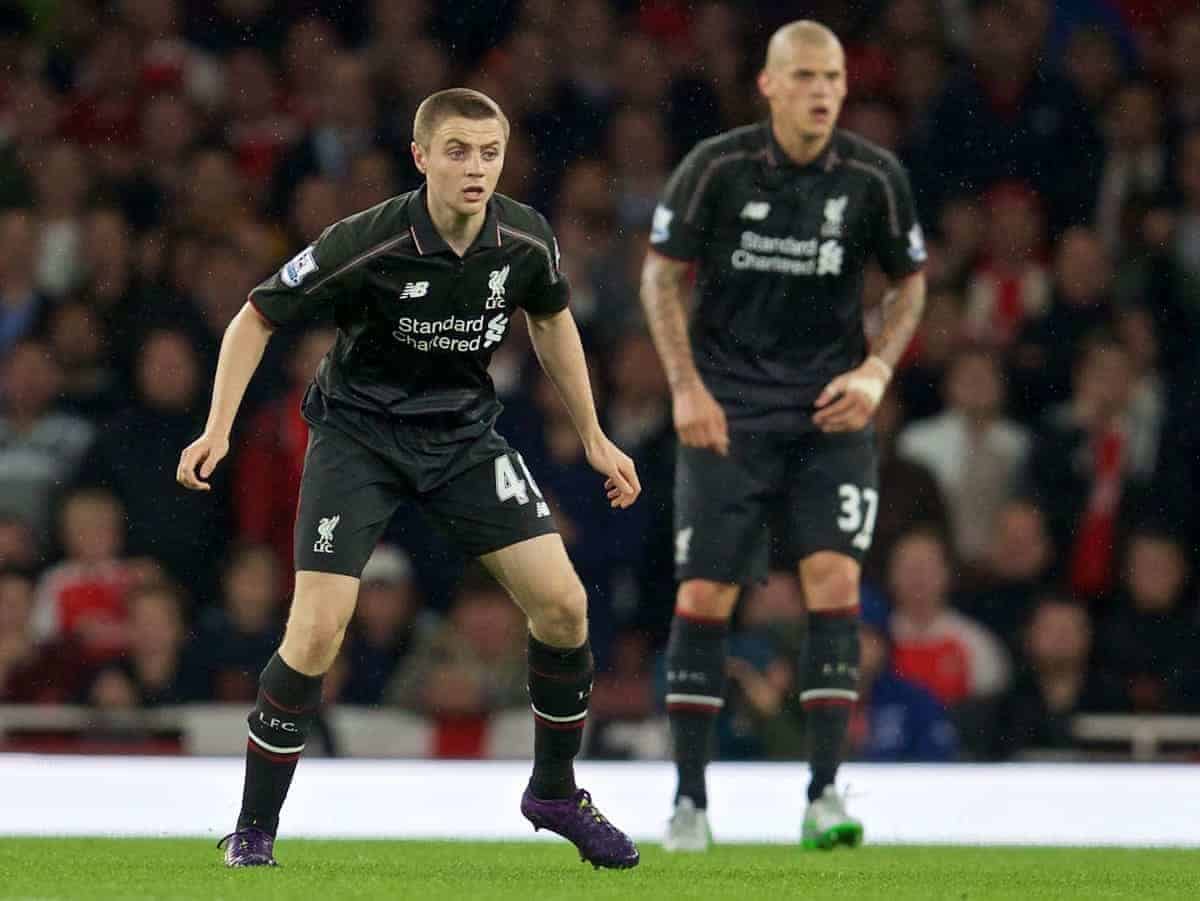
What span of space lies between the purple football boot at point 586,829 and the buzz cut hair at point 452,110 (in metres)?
1.62

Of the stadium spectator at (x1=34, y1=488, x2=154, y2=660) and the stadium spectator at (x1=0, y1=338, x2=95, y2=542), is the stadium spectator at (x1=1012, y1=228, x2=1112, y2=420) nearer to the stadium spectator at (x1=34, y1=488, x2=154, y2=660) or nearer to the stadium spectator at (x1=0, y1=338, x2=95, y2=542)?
the stadium spectator at (x1=34, y1=488, x2=154, y2=660)

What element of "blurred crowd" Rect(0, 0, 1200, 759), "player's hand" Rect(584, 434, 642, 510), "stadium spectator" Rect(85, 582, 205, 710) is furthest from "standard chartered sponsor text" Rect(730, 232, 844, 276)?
"stadium spectator" Rect(85, 582, 205, 710)

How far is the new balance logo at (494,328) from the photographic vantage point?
578 centimetres

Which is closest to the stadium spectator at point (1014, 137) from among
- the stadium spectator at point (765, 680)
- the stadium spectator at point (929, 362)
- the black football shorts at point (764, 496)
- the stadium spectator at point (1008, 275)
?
the stadium spectator at point (1008, 275)

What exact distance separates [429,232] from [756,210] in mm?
1495

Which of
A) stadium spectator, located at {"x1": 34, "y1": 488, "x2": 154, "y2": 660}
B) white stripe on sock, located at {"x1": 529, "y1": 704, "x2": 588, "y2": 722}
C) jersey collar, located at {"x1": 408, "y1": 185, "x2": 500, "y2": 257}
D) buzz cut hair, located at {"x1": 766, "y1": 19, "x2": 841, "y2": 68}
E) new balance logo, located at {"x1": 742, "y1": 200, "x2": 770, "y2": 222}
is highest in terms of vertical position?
buzz cut hair, located at {"x1": 766, "y1": 19, "x2": 841, "y2": 68}

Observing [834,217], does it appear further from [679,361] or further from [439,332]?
[439,332]

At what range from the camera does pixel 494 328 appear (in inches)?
228

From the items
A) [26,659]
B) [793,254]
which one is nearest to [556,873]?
[793,254]

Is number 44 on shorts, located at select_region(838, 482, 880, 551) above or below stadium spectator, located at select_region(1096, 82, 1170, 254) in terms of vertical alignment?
below

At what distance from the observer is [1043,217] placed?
35.9 ft

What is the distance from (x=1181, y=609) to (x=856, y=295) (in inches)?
126

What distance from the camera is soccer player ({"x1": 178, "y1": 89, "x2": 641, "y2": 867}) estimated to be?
5605mm

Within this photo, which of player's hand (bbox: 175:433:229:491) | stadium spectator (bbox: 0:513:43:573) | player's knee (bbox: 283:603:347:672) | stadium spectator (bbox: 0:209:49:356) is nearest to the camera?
player's hand (bbox: 175:433:229:491)
